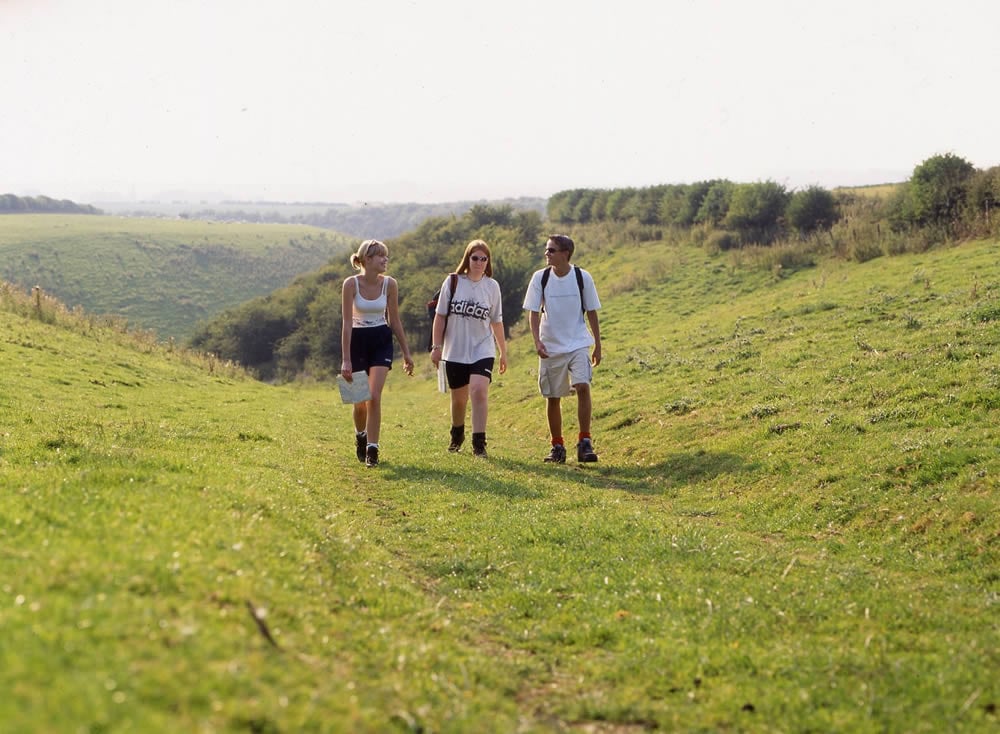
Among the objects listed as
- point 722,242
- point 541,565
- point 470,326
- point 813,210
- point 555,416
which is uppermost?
point 813,210

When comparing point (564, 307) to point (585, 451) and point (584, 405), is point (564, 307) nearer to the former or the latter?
point (584, 405)

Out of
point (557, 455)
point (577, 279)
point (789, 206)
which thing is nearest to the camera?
point (577, 279)

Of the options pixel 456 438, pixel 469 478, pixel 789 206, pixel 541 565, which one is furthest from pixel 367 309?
pixel 789 206

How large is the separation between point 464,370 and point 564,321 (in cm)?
180

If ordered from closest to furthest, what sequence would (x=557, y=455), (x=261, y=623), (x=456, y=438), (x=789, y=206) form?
(x=261, y=623) → (x=557, y=455) → (x=456, y=438) → (x=789, y=206)

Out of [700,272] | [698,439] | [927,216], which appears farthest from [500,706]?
[700,272]

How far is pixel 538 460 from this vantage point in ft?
46.8

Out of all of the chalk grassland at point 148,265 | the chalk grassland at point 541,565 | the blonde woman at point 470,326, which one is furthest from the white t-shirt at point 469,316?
the chalk grassland at point 148,265

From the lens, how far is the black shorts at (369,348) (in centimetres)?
1246

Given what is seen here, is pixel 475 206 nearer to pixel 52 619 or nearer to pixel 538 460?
pixel 538 460

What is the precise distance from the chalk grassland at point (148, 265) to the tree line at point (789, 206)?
4729 cm

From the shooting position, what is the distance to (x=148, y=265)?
122 metres

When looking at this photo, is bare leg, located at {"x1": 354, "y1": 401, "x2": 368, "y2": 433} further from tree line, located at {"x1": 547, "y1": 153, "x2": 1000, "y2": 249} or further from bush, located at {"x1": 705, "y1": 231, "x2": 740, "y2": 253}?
bush, located at {"x1": 705, "y1": 231, "x2": 740, "y2": 253}

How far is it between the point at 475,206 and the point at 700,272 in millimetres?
49574
